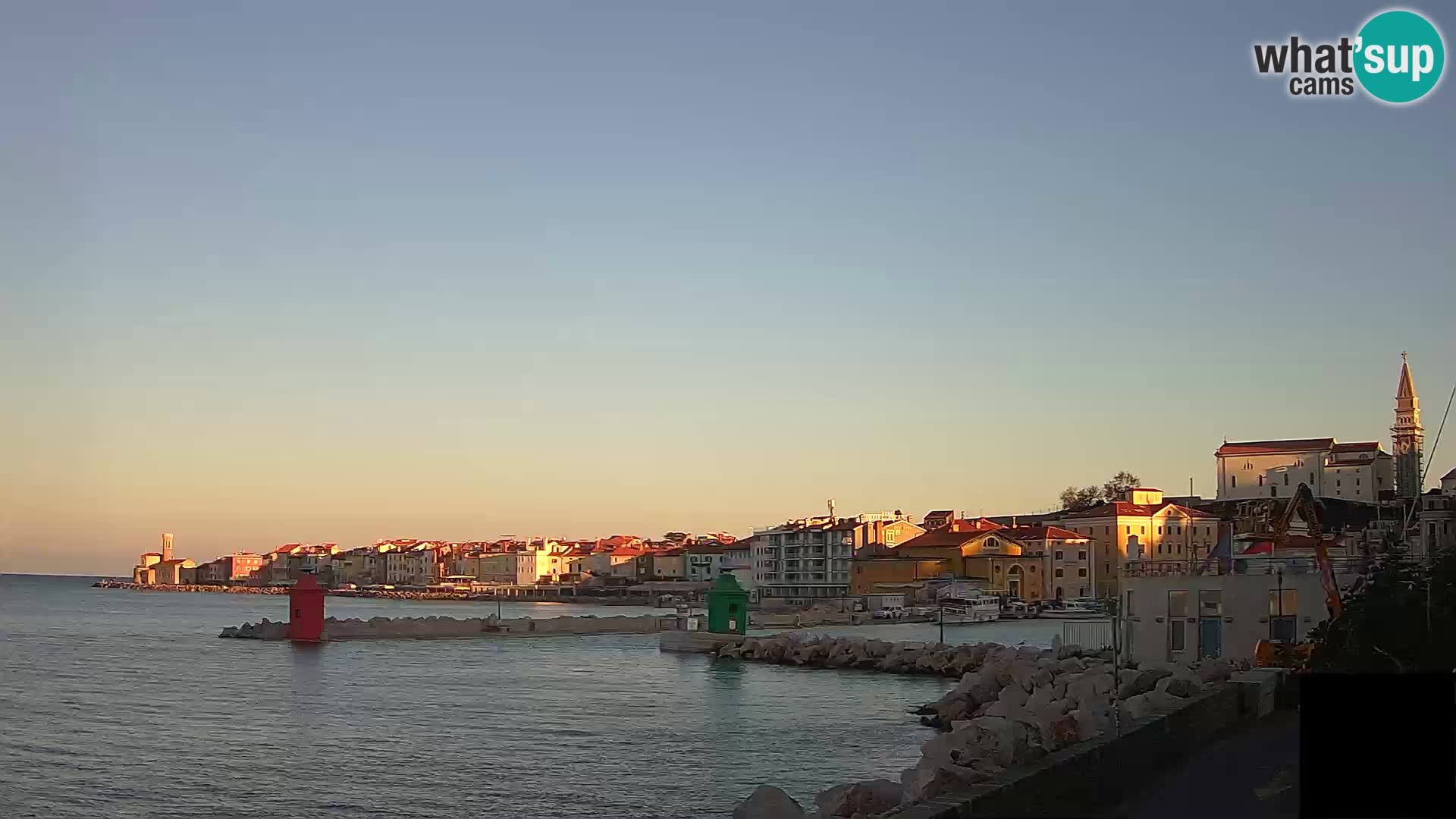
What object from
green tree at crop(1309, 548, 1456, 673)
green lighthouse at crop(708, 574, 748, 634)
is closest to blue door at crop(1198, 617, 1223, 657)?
green tree at crop(1309, 548, 1456, 673)

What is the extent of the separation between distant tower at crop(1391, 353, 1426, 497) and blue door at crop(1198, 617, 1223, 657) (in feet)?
190

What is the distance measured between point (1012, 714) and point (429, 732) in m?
10.8

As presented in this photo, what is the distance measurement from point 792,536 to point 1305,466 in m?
33.2

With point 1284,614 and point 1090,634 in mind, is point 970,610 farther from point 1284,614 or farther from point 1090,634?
point 1284,614

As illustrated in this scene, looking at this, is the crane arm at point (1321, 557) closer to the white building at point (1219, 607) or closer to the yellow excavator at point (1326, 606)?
the yellow excavator at point (1326, 606)

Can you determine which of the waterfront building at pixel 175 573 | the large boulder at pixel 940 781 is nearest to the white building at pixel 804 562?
the large boulder at pixel 940 781

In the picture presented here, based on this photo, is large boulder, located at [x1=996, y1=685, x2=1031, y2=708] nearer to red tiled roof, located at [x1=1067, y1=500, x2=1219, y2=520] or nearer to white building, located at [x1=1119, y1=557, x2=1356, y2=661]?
white building, located at [x1=1119, y1=557, x2=1356, y2=661]

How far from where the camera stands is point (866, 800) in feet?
47.4

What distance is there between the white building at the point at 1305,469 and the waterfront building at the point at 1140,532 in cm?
616

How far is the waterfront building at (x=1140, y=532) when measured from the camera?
274ft

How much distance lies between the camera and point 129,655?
49.1m

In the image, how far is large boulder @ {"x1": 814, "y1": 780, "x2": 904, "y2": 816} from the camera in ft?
47.0

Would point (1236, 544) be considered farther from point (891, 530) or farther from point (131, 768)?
point (891, 530)

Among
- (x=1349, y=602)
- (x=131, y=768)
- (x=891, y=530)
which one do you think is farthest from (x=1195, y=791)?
(x=891, y=530)
